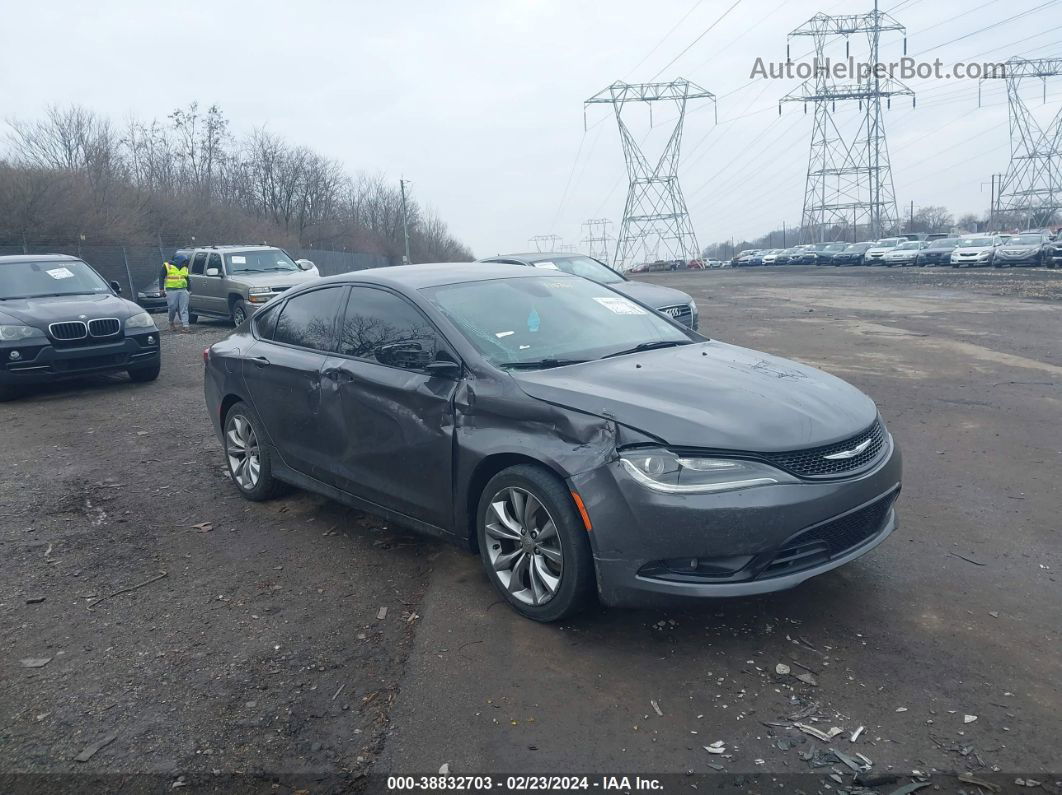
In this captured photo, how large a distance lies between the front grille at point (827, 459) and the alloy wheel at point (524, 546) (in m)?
1.04

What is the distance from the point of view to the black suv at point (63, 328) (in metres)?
9.72

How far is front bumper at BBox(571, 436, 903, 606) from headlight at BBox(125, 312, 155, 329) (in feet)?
28.9

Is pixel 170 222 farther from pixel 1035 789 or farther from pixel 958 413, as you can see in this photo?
pixel 1035 789

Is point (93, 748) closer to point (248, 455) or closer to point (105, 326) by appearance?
point (248, 455)

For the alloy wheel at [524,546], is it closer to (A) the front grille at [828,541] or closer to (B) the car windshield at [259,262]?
(A) the front grille at [828,541]

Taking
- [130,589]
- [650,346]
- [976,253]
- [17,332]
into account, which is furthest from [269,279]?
[976,253]

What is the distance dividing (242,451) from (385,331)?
1887 millimetres

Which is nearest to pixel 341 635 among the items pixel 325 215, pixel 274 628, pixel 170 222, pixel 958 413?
pixel 274 628

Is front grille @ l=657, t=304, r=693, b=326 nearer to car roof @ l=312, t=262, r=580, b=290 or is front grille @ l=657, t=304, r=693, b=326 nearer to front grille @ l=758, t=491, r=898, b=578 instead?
car roof @ l=312, t=262, r=580, b=290

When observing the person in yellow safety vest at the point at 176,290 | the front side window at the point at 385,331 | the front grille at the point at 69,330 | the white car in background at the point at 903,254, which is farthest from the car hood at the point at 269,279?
the white car in background at the point at 903,254

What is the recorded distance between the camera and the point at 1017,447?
661 cm

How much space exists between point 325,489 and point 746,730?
3062 mm

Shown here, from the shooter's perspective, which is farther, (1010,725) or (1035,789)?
(1010,725)

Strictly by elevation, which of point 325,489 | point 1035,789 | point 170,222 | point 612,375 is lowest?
point 1035,789
